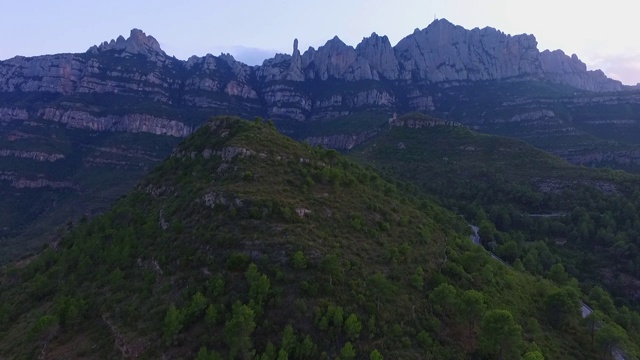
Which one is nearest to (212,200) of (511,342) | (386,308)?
(386,308)

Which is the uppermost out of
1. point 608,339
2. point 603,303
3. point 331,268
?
point 331,268

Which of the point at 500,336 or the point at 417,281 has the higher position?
the point at 417,281

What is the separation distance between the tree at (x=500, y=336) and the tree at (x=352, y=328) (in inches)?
546

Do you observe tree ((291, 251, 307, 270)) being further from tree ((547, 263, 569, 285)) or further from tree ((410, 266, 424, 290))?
tree ((547, 263, 569, 285))

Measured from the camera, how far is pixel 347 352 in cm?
3753

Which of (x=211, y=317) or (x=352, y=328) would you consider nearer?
(x=352, y=328)

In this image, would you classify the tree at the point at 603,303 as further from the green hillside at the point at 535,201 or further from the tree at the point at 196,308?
the tree at the point at 196,308

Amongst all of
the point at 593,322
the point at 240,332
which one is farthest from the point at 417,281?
the point at 593,322

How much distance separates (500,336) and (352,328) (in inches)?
614

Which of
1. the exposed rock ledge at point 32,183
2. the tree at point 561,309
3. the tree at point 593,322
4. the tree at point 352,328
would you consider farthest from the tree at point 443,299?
the exposed rock ledge at point 32,183

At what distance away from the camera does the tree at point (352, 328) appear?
131 feet

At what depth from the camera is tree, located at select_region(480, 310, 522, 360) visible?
42094mm

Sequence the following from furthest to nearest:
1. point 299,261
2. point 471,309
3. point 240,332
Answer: point 299,261, point 471,309, point 240,332

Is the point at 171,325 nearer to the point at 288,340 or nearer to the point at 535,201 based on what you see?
the point at 288,340
